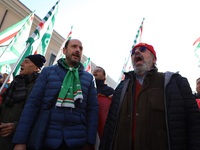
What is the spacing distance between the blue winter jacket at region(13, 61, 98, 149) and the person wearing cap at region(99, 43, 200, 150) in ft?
0.82

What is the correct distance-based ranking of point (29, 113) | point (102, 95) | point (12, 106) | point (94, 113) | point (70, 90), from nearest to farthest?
point (29, 113) < point (70, 90) < point (94, 113) < point (12, 106) < point (102, 95)

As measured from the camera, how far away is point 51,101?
2.06 meters

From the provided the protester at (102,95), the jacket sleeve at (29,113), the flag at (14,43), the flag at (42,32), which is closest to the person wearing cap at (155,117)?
the protester at (102,95)

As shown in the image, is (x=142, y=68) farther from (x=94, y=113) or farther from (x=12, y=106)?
(x=12, y=106)

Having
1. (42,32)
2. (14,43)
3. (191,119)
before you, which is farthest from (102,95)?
(14,43)

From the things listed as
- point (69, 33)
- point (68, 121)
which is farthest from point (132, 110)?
point (69, 33)

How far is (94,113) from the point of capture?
227 cm

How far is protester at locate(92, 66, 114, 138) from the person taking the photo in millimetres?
2604

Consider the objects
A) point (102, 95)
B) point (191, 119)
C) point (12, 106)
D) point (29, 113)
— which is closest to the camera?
point (191, 119)

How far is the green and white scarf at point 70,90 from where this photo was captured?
2.04 metres

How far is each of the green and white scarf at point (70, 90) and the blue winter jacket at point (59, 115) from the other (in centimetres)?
6

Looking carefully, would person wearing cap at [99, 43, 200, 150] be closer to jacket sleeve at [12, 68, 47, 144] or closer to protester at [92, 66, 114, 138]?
protester at [92, 66, 114, 138]

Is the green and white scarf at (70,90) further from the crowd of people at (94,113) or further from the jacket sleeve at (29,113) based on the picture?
the jacket sleeve at (29,113)

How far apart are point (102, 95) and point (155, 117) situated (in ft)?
3.86
